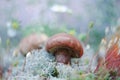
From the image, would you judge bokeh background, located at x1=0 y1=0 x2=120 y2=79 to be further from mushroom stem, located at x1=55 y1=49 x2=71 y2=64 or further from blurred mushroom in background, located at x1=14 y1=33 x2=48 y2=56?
mushroom stem, located at x1=55 y1=49 x2=71 y2=64

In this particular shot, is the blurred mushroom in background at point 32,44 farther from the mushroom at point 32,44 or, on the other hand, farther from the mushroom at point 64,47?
the mushroom at point 64,47

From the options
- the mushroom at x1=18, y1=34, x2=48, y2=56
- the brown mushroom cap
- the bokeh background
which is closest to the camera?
the brown mushroom cap

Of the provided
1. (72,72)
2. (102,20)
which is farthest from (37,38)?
(102,20)

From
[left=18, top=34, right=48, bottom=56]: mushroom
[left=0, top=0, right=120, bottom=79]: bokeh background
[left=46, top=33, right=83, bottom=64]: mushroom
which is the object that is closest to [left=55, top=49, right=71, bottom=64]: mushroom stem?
[left=46, top=33, right=83, bottom=64]: mushroom

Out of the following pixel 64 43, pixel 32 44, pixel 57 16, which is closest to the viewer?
pixel 64 43

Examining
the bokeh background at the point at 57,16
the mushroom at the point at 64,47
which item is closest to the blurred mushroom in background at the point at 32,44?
the mushroom at the point at 64,47

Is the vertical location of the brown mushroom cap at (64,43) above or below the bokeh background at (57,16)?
below

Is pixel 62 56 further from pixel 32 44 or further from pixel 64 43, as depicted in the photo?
pixel 32 44

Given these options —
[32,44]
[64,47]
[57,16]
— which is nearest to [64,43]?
[64,47]
